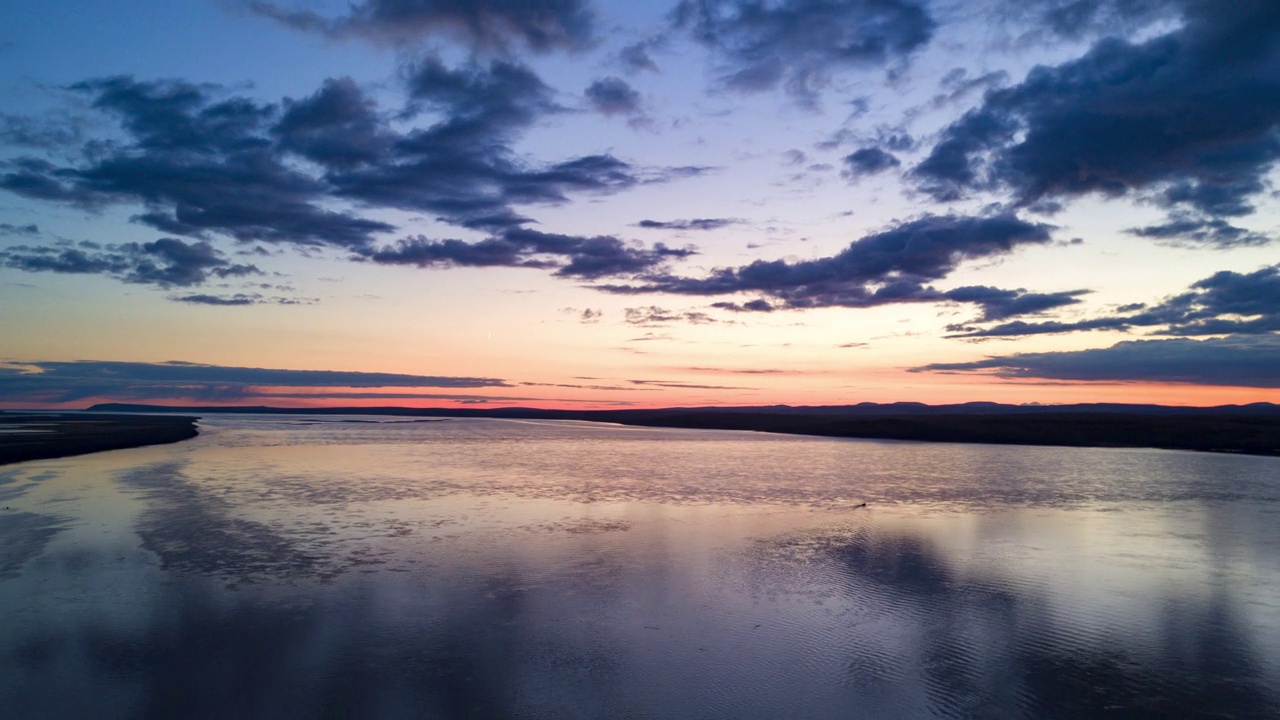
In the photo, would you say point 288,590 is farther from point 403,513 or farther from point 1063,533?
point 1063,533

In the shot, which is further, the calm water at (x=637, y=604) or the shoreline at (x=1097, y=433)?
the shoreline at (x=1097, y=433)

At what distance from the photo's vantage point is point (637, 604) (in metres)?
11.4

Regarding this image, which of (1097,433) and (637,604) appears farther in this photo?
(1097,433)

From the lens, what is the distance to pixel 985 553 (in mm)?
15039

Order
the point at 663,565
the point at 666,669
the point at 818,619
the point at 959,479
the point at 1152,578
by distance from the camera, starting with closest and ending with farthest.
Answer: the point at 666,669 → the point at 818,619 → the point at 1152,578 → the point at 663,565 → the point at 959,479

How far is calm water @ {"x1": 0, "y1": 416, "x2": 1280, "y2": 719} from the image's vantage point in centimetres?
787

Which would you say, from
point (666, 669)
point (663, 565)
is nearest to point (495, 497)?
point (663, 565)

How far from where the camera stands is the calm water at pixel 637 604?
787 cm

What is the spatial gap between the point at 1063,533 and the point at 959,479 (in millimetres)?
11803

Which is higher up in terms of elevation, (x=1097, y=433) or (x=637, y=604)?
(x=1097, y=433)

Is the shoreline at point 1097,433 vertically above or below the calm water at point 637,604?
above

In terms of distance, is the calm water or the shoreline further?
the shoreline

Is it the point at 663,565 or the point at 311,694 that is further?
the point at 663,565

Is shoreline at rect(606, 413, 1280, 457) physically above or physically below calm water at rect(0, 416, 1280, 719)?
above
